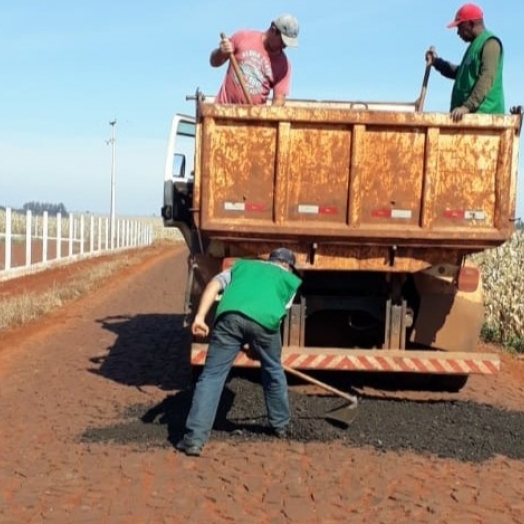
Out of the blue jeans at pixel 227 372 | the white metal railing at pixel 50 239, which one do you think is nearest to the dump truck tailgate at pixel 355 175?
the blue jeans at pixel 227 372

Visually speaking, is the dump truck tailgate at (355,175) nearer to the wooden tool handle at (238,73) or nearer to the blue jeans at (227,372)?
the wooden tool handle at (238,73)

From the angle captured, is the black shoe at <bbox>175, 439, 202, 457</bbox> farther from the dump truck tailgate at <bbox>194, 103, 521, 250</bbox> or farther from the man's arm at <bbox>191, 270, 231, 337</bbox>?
the dump truck tailgate at <bbox>194, 103, 521, 250</bbox>

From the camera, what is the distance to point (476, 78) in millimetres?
8445

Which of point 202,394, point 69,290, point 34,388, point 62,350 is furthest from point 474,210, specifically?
point 69,290

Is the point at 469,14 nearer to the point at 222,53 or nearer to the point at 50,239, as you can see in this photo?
the point at 222,53

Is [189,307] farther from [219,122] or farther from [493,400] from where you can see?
[493,400]

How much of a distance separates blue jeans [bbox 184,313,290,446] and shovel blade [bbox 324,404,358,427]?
54cm

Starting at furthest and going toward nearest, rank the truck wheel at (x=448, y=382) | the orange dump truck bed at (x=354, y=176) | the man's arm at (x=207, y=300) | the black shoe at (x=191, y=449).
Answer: the truck wheel at (x=448, y=382), the orange dump truck bed at (x=354, y=176), the man's arm at (x=207, y=300), the black shoe at (x=191, y=449)

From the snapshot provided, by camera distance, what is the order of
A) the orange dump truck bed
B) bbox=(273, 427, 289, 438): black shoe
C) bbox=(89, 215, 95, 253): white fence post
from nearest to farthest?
bbox=(273, 427, 289, 438): black shoe → the orange dump truck bed → bbox=(89, 215, 95, 253): white fence post

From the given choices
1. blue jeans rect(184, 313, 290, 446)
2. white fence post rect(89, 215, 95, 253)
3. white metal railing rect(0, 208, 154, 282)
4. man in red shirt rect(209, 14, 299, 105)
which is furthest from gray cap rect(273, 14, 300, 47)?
white fence post rect(89, 215, 95, 253)

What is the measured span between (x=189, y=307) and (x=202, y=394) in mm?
2189

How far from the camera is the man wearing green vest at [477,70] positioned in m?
8.31

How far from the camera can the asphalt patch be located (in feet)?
24.7

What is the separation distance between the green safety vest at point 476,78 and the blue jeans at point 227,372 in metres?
2.80
